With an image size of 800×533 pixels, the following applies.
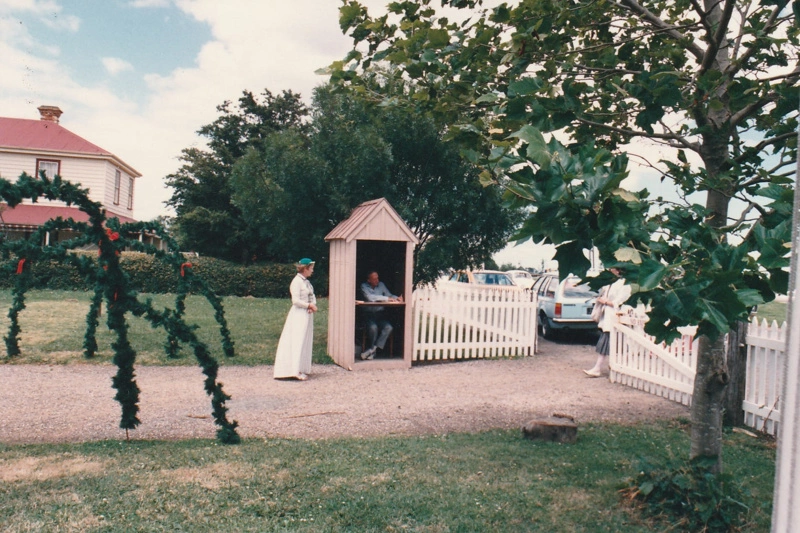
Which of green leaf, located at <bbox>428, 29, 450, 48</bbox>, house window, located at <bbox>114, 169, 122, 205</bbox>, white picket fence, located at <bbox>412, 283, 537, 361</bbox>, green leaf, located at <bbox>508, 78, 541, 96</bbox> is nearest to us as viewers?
green leaf, located at <bbox>508, 78, 541, 96</bbox>

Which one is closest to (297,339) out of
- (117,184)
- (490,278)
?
(490,278)

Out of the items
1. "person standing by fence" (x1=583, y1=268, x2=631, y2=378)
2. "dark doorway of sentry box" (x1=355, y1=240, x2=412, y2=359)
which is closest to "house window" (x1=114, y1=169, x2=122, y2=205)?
"dark doorway of sentry box" (x1=355, y1=240, x2=412, y2=359)

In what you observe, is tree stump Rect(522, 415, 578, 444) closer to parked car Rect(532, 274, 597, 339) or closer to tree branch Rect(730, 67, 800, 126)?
tree branch Rect(730, 67, 800, 126)

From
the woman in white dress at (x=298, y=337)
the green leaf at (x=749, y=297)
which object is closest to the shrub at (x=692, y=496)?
the green leaf at (x=749, y=297)

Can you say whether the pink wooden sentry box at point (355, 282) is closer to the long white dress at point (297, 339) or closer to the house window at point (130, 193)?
the long white dress at point (297, 339)

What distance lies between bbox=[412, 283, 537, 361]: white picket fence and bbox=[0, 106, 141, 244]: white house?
73.0 feet

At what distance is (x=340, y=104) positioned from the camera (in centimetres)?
1316

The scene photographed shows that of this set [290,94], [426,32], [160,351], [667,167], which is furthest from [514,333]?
[290,94]

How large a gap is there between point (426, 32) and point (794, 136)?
2.76 meters

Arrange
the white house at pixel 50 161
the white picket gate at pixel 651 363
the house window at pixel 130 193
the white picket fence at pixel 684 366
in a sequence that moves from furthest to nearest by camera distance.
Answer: the house window at pixel 130 193 → the white house at pixel 50 161 → the white picket gate at pixel 651 363 → the white picket fence at pixel 684 366

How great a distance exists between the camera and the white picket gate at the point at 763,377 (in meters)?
6.93

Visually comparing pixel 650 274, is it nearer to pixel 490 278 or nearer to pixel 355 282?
pixel 355 282

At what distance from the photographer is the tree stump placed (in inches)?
254

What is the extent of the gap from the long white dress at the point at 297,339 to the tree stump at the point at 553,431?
454 centimetres
